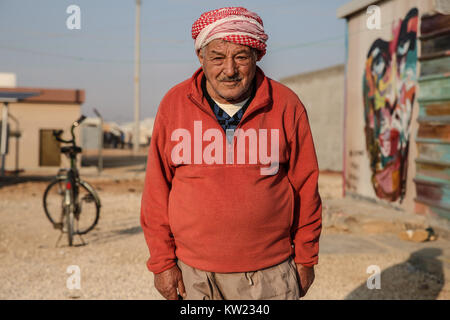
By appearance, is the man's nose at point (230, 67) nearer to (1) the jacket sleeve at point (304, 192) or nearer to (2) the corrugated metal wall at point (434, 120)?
(1) the jacket sleeve at point (304, 192)

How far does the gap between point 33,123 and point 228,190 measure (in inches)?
733

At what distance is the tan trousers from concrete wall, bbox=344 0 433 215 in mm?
5793

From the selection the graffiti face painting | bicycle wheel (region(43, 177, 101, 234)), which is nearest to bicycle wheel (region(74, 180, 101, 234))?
bicycle wheel (region(43, 177, 101, 234))

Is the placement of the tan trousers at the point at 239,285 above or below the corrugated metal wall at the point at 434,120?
below

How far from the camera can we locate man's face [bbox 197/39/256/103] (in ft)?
7.25

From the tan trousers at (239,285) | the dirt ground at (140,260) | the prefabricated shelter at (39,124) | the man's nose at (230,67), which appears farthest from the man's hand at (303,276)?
the prefabricated shelter at (39,124)

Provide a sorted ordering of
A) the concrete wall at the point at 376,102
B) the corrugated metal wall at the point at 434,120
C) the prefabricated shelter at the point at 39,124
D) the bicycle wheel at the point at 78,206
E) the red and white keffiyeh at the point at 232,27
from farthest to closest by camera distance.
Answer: the prefabricated shelter at the point at 39,124 → the concrete wall at the point at 376,102 → the bicycle wheel at the point at 78,206 → the corrugated metal wall at the point at 434,120 → the red and white keffiyeh at the point at 232,27

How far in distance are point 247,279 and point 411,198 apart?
6.02m

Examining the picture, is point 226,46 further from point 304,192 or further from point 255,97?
point 304,192

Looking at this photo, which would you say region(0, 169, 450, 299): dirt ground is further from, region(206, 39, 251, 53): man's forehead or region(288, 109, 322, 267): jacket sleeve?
region(206, 39, 251, 53): man's forehead

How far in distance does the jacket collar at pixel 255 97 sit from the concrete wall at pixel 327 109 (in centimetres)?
1710

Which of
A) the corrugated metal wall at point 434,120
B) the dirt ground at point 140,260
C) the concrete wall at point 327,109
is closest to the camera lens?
the dirt ground at point 140,260

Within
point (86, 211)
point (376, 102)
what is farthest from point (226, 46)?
point (86, 211)

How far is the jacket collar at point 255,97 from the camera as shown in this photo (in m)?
2.21
